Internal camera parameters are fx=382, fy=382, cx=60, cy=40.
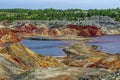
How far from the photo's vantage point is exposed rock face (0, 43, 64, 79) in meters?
35.2

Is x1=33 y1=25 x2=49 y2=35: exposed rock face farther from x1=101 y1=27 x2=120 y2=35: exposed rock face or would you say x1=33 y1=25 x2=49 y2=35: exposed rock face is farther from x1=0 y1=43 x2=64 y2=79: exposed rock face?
x1=0 y1=43 x2=64 y2=79: exposed rock face

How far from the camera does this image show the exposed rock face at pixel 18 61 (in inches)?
1387

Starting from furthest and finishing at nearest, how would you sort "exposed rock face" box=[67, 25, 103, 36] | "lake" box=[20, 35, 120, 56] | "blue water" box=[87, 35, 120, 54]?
1. "exposed rock face" box=[67, 25, 103, 36]
2. "blue water" box=[87, 35, 120, 54]
3. "lake" box=[20, 35, 120, 56]

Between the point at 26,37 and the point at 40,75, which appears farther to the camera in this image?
the point at 26,37

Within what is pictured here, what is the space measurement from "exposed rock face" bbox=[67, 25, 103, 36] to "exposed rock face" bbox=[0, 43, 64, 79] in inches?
3402

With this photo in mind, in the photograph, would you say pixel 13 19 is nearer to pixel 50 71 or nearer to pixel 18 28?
pixel 18 28

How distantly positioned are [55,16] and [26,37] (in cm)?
7542

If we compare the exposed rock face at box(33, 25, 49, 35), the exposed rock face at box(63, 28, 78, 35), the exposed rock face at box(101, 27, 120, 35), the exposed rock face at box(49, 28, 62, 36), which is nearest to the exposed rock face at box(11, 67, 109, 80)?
the exposed rock face at box(49, 28, 62, 36)

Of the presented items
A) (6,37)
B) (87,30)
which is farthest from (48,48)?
(87,30)

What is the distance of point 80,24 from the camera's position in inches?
5482

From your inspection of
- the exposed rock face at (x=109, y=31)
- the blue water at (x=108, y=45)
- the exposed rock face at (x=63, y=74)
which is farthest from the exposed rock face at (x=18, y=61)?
the exposed rock face at (x=109, y=31)

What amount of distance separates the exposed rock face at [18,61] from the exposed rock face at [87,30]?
8642cm

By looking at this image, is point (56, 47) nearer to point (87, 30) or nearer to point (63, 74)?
point (87, 30)

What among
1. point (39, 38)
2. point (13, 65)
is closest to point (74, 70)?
point (13, 65)
